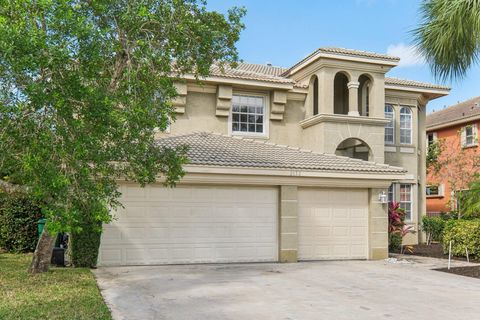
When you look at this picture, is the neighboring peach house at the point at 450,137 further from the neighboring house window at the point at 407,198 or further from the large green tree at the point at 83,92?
the large green tree at the point at 83,92

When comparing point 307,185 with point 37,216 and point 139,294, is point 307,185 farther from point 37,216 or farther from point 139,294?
point 37,216

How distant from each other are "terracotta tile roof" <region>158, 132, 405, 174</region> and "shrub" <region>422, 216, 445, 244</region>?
780cm

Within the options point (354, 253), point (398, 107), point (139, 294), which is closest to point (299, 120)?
point (398, 107)

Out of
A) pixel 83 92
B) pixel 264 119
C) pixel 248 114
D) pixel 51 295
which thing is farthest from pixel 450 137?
pixel 83 92

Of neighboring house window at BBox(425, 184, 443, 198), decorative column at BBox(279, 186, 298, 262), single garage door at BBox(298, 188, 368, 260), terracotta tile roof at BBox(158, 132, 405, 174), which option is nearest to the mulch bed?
single garage door at BBox(298, 188, 368, 260)

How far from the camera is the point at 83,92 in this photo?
317 inches

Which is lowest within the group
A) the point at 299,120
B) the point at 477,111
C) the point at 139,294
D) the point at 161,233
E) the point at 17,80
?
the point at 139,294

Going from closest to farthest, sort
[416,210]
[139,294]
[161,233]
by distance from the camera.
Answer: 1. [139,294]
2. [161,233]
3. [416,210]

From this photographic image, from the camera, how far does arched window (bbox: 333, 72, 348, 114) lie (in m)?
23.1

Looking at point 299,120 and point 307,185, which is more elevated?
point 299,120

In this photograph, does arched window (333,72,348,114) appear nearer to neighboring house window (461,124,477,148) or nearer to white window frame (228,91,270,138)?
white window frame (228,91,270,138)

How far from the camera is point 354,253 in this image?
53.4 feet

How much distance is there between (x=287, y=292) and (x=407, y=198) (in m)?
14.7

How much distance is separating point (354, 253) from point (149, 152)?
8362mm
